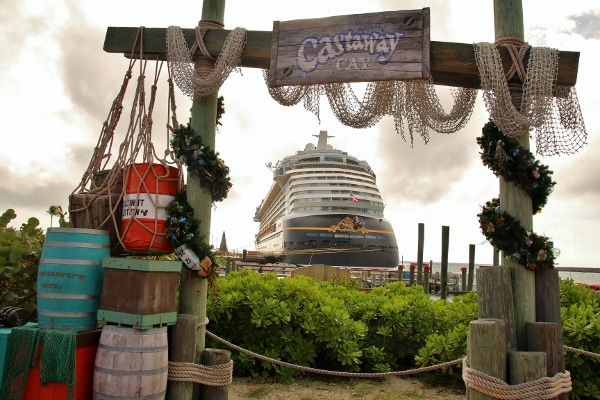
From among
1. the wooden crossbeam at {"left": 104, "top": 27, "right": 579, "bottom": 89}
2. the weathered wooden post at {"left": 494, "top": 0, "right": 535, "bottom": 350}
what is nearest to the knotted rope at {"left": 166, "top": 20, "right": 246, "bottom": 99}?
the wooden crossbeam at {"left": 104, "top": 27, "right": 579, "bottom": 89}

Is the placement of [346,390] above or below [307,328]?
below

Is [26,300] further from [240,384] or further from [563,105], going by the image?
[563,105]

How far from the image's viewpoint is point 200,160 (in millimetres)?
3537

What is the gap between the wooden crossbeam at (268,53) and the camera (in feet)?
11.3

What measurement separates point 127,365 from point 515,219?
278cm

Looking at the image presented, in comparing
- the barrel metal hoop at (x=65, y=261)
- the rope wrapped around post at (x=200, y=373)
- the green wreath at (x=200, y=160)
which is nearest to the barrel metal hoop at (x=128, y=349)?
the rope wrapped around post at (x=200, y=373)

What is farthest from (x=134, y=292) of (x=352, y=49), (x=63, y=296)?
(x=352, y=49)

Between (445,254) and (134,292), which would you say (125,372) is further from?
(445,254)

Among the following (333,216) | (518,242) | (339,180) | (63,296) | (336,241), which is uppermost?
(339,180)

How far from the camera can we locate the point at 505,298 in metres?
3.28

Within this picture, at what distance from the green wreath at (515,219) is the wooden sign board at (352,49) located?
820 mm

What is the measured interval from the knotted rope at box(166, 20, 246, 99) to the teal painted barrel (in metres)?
1.32

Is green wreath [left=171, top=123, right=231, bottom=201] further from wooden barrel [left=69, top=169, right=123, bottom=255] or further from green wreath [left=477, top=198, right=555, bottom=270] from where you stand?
green wreath [left=477, top=198, right=555, bottom=270]

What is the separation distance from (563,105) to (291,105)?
6.61 ft
